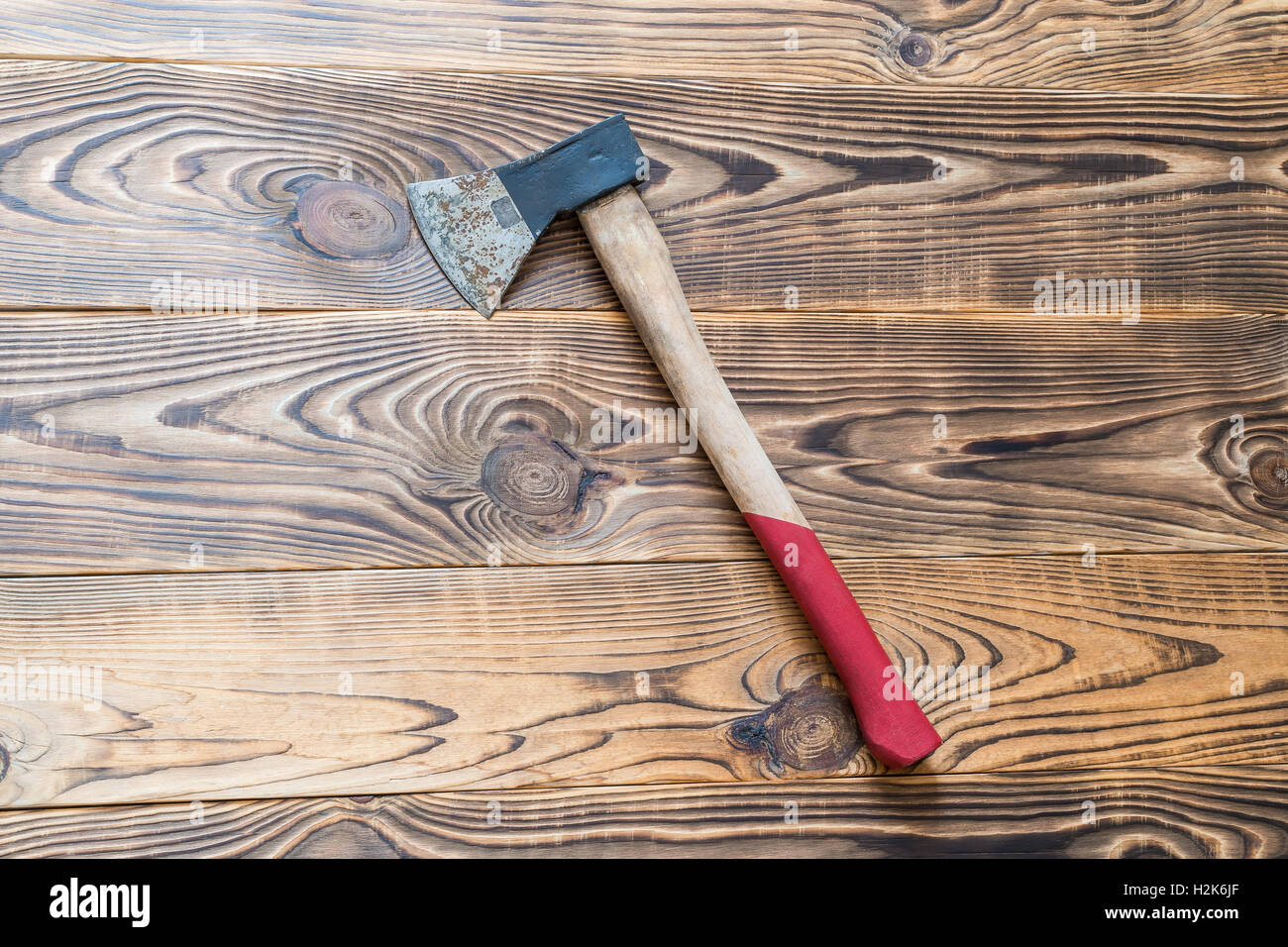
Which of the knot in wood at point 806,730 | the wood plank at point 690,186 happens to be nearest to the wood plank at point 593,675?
the knot in wood at point 806,730

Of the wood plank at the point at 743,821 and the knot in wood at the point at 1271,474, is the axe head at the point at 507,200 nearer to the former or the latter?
the wood plank at the point at 743,821

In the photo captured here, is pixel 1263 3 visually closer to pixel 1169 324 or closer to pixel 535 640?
pixel 1169 324

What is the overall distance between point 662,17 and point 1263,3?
0.82 metres

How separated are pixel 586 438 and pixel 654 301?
0.19 meters

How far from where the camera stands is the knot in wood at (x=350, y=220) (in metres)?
0.96

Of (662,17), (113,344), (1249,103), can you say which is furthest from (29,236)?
(1249,103)

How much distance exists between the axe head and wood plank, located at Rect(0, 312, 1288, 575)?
0.06m

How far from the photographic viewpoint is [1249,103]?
105 cm

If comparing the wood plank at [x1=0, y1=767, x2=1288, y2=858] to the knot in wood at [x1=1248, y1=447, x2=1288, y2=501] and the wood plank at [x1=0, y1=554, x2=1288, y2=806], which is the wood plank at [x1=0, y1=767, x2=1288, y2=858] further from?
the knot in wood at [x1=1248, y1=447, x2=1288, y2=501]

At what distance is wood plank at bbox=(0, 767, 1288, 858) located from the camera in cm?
91

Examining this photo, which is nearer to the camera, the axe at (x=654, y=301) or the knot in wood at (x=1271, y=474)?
the axe at (x=654, y=301)

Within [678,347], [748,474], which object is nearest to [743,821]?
[748,474]

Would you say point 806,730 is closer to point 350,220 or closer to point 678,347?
point 678,347

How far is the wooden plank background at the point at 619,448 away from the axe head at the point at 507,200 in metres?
0.04
